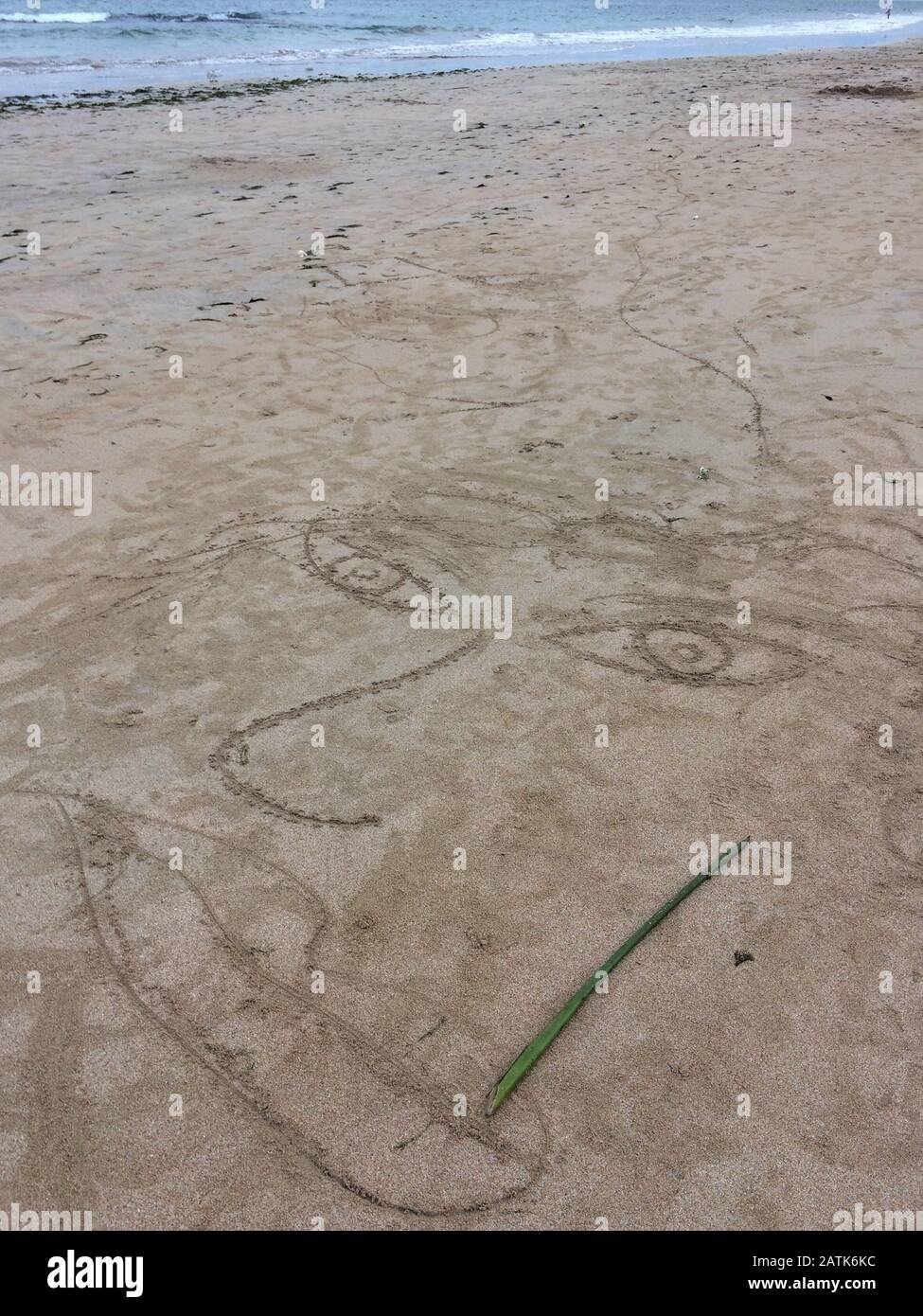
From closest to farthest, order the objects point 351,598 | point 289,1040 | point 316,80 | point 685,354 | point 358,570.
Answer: point 289,1040 < point 351,598 < point 358,570 < point 685,354 < point 316,80

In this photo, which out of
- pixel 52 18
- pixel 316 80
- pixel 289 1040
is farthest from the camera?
pixel 52 18

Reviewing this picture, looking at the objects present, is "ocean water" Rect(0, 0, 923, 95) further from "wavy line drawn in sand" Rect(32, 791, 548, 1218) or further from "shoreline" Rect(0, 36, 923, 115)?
"wavy line drawn in sand" Rect(32, 791, 548, 1218)

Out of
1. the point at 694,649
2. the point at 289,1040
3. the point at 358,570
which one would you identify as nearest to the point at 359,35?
the point at 358,570

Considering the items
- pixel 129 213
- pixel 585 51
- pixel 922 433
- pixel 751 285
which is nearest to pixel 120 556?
pixel 922 433

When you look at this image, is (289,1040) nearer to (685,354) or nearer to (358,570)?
(358,570)

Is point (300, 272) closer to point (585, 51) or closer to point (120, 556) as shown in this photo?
point (120, 556)

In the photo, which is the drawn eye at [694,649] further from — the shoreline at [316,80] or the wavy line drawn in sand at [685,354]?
the shoreline at [316,80]

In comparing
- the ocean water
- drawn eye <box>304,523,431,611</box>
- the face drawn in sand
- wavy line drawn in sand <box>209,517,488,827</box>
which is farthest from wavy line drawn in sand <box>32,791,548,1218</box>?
the ocean water
